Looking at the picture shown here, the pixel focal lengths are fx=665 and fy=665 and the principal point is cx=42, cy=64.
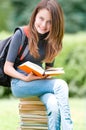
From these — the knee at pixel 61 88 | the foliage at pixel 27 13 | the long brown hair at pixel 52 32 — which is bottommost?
the foliage at pixel 27 13

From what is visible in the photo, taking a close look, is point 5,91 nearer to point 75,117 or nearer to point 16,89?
point 75,117

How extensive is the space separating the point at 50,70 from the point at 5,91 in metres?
5.37

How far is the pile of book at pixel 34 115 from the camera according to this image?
19.2ft

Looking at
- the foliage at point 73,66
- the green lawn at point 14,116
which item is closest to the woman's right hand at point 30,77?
the green lawn at point 14,116

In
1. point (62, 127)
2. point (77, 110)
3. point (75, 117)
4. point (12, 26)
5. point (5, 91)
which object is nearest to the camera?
point (62, 127)

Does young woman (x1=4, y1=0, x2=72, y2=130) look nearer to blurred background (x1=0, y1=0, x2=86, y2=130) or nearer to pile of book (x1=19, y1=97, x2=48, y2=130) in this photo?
pile of book (x1=19, y1=97, x2=48, y2=130)

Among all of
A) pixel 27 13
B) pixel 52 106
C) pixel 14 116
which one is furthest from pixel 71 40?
pixel 52 106

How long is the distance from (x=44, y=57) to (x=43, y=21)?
0.33m

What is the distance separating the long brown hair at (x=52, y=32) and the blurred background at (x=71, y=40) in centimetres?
129

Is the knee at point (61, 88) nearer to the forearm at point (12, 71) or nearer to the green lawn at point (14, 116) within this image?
the forearm at point (12, 71)

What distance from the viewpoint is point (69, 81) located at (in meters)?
11.2

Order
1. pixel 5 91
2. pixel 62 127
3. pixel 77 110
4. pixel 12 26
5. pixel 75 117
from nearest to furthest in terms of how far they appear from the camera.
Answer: pixel 62 127 → pixel 75 117 → pixel 77 110 → pixel 5 91 → pixel 12 26

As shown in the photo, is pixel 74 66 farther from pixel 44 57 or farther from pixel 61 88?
pixel 61 88

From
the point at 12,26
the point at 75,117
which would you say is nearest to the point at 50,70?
the point at 75,117
